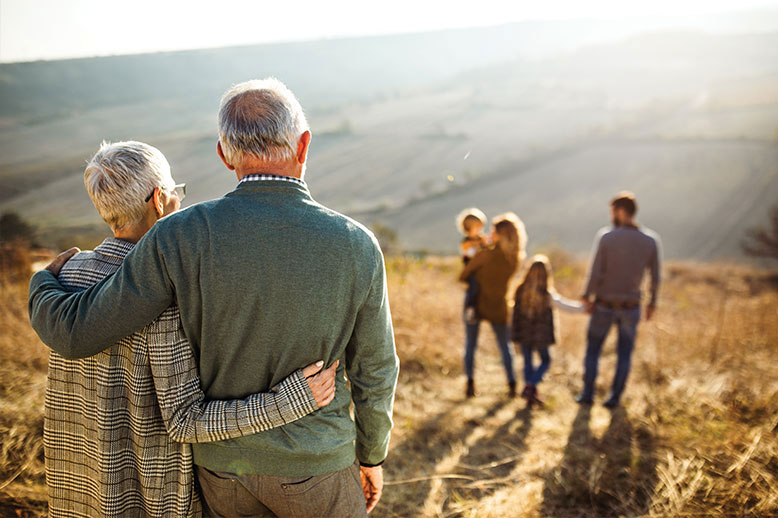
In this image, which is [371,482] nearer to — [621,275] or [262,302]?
[262,302]

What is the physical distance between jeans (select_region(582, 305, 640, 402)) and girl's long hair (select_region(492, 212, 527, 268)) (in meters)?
0.87

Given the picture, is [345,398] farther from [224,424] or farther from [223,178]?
[223,178]

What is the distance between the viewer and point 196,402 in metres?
1.24

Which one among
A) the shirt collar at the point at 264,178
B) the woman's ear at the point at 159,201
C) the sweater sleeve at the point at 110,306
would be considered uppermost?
the shirt collar at the point at 264,178

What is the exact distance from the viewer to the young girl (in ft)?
13.8

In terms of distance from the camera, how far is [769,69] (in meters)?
37.4

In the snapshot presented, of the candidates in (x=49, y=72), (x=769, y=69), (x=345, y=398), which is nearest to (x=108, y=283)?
(x=345, y=398)

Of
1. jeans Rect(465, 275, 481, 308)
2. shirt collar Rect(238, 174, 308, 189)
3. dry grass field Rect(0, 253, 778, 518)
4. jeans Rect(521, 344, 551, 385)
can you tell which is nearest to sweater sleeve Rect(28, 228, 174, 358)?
shirt collar Rect(238, 174, 308, 189)

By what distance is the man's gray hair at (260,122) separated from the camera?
120cm

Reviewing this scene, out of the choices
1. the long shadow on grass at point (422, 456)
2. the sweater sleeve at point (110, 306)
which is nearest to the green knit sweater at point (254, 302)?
the sweater sleeve at point (110, 306)

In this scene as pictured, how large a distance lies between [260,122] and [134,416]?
2.74 ft

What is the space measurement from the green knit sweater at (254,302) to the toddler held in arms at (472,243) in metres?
3.01

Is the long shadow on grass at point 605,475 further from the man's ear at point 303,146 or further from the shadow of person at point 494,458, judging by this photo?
the man's ear at point 303,146

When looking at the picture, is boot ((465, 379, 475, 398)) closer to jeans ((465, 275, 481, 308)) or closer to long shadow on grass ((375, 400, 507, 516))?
long shadow on grass ((375, 400, 507, 516))
